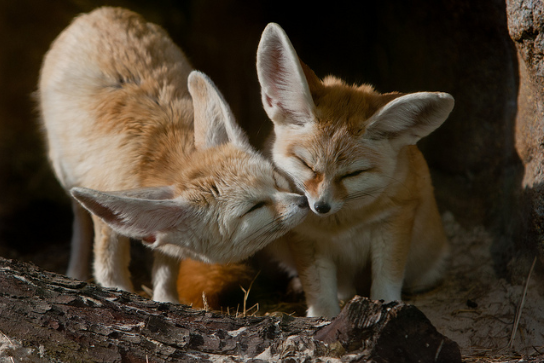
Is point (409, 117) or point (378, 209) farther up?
point (409, 117)

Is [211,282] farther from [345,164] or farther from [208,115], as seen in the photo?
[345,164]

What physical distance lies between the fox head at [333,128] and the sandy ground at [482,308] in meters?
1.22

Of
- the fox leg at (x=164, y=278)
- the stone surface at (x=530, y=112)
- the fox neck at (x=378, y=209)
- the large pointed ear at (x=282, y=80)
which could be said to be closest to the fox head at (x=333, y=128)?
the large pointed ear at (x=282, y=80)

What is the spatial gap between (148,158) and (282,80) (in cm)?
97

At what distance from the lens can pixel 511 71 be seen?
3.98 metres

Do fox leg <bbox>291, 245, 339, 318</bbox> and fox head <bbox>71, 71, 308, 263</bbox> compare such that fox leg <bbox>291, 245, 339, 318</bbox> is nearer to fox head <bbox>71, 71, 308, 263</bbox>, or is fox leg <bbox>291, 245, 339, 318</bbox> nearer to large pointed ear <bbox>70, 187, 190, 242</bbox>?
fox head <bbox>71, 71, 308, 263</bbox>

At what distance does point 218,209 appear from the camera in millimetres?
2795

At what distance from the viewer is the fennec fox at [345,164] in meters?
2.82

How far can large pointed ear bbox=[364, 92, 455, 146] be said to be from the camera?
8.95 ft

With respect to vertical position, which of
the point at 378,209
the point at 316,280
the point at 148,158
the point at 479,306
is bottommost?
the point at 479,306

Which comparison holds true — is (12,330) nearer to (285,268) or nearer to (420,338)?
(420,338)

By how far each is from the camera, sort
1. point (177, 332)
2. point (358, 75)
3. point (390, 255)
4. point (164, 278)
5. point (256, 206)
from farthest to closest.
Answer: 1. point (358, 75)
2. point (164, 278)
3. point (390, 255)
4. point (256, 206)
5. point (177, 332)

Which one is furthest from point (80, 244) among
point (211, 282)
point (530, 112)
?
point (530, 112)

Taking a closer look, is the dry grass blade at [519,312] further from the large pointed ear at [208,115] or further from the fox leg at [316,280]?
the large pointed ear at [208,115]
